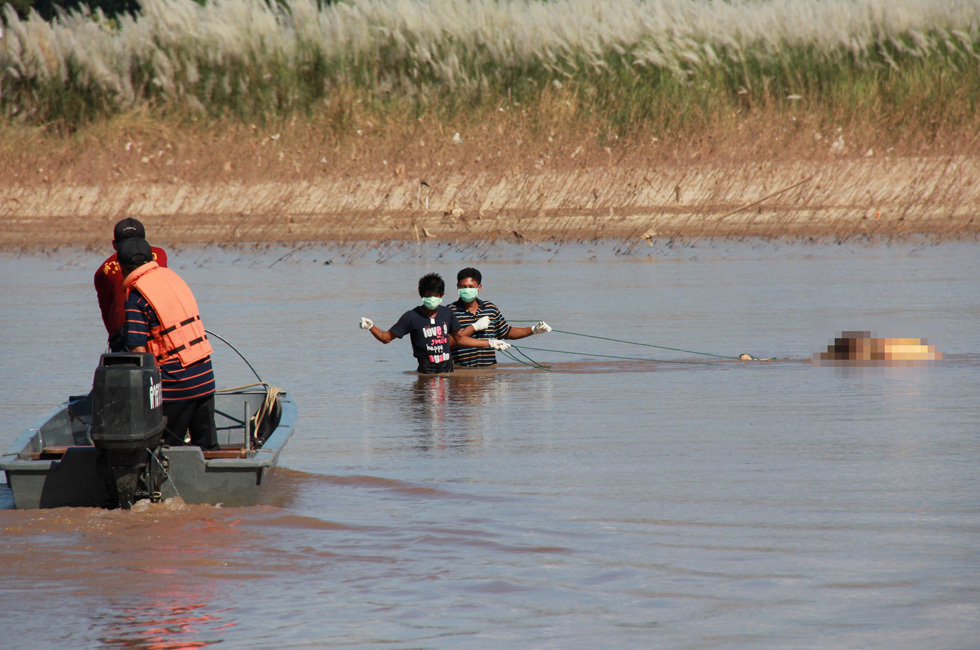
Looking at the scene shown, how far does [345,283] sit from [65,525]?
36.3 ft

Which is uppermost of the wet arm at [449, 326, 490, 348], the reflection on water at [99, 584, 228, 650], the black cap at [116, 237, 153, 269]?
the black cap at [116, 237, 153, 269]

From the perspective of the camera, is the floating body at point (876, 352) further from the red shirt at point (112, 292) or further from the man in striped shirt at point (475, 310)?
the red shirt at point (112, 292)

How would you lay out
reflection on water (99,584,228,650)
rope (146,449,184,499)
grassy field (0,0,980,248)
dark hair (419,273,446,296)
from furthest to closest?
grassy field (0,0,980,248), dark hair (419,273,446,296), rope (146,449,184,499), reflection on water (99,584,228,650)

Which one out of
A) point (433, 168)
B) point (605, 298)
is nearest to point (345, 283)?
point (605, 298)

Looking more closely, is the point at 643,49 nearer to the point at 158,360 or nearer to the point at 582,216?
the point at 582,216

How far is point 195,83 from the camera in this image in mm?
24719

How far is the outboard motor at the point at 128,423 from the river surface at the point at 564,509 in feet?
0.57

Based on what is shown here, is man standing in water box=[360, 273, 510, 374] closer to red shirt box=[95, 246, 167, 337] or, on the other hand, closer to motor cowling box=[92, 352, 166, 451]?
red shirt box=[95, 246, 167, 337]

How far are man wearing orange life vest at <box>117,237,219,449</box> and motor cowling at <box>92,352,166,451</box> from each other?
0.34 metres

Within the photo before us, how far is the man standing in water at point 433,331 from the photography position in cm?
1191

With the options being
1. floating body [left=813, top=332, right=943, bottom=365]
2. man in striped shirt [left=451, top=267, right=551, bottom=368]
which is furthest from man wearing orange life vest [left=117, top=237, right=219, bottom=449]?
floating body [left=813, top=332, right=943, bottom=365]

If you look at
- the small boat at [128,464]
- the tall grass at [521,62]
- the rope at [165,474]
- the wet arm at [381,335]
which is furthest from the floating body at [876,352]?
the tall grass at [521,62]

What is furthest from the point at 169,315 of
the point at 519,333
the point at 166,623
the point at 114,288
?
the point at 519,333

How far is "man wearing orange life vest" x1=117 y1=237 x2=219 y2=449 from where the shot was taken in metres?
7.48
